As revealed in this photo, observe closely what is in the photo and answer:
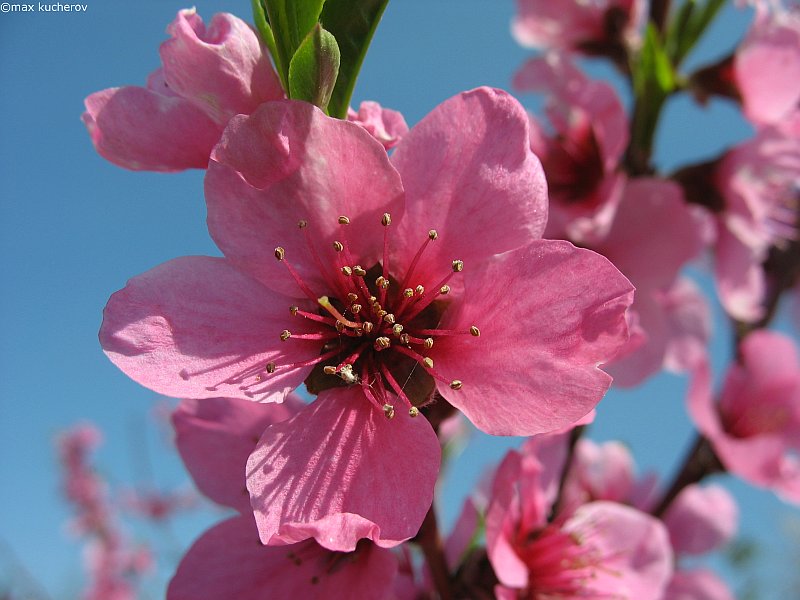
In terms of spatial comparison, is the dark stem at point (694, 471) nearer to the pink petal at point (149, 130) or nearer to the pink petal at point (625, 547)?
the pink petal at point (625, 547)

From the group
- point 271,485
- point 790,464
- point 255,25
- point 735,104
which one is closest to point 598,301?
point 271,485

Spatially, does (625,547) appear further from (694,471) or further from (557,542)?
(694,471)

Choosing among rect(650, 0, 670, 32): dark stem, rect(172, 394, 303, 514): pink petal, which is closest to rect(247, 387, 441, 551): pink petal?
rect(172, 394, 303, 514): pink petal

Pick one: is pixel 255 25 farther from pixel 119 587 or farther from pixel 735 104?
pixel 119 587

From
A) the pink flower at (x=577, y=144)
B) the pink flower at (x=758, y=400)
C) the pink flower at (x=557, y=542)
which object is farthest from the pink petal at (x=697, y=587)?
the pink flower at (x=577, y=144)

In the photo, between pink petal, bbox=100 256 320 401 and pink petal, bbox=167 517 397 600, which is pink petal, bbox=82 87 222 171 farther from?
pink petal, bbox=167 517 397 600
